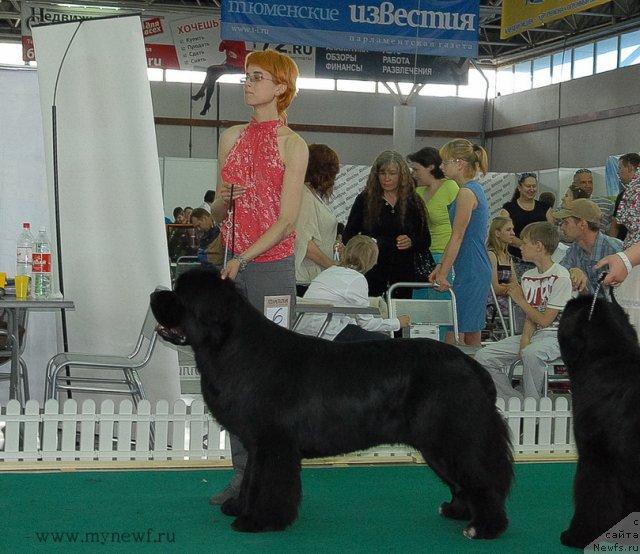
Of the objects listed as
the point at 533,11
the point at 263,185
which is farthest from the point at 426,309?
the point at 533,11

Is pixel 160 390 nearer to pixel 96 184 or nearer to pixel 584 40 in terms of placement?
pixel 96 184

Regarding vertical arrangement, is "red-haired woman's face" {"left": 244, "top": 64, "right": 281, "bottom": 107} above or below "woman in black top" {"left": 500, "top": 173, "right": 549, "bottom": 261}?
above

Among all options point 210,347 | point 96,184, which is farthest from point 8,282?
point 210,347

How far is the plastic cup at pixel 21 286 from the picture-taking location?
4.83 meters

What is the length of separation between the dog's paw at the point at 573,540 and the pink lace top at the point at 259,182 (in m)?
1.36

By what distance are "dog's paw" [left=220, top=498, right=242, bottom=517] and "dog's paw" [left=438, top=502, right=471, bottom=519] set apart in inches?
28.3

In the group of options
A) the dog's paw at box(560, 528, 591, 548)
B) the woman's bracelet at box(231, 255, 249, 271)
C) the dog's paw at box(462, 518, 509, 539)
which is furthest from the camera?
the woman's bracelet at box(231, 255, 249, 271)

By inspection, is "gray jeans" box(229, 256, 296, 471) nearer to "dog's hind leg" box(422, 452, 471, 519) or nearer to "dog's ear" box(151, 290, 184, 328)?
"dog's ear" box(151, 290, 184, 328)

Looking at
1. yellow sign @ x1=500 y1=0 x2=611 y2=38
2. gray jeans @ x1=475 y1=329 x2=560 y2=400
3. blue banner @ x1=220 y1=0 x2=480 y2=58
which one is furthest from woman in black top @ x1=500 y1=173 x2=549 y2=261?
gray jeans @ x1=475 y1=329 x2=560 y2=400

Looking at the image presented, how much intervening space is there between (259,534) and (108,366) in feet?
6.50

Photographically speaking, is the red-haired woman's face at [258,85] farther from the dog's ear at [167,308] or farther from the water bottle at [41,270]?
the water bottle at [41,270]

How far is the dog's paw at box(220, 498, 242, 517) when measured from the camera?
3.21m

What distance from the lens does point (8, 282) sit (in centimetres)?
560

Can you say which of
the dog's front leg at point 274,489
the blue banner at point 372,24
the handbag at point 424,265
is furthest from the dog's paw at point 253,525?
the blue banner at point 372,24
